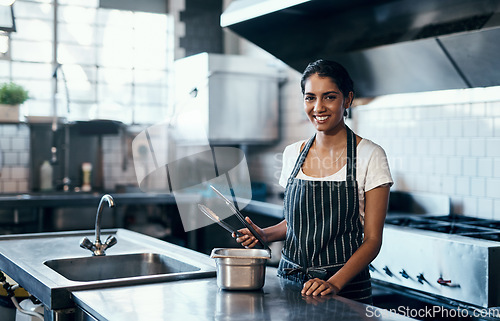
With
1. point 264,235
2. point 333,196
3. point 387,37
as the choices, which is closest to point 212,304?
point 264,235

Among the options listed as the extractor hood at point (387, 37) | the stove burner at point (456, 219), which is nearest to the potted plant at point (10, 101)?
the extractor hood at point (387, 37)

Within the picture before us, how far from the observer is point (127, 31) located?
6680mm

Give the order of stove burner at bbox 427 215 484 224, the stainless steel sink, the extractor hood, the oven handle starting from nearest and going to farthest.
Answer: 1. the stainless steel sink
2. the oven handle
3. the extractor hood
4. stove burner at bbox 427 215 484 224

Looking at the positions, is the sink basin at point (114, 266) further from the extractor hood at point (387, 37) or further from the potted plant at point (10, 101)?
the potted plant at point (10, 101)

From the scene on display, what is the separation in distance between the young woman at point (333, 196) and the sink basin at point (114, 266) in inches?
21.7

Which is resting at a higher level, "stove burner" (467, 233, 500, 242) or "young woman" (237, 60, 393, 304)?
"young woman" (237, 60, 393, 304)

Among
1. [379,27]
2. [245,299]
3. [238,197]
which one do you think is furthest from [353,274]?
[238,197]

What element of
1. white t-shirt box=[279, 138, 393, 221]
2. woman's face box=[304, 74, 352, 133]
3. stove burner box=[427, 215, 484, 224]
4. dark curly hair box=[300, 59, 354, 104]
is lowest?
stove burner box=[427, 215, 484, 224]

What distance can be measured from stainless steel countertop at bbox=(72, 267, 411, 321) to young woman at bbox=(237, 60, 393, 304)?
25 cm

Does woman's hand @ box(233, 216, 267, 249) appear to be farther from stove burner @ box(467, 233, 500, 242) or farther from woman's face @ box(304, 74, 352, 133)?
stove burner @ box(467, 233, 500, 242)

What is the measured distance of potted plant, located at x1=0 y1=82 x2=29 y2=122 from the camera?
5703 millimetres

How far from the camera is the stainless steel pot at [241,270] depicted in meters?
1.94

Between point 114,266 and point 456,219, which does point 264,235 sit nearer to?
point 114,266

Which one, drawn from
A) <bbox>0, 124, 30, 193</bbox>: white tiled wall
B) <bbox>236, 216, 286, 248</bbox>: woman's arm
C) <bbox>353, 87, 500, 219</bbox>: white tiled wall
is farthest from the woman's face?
<bbox>0, 124, 30, 193</bbox>: white tiled wall
